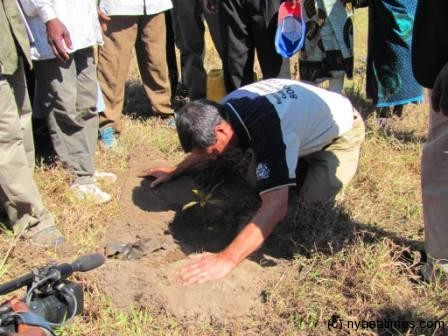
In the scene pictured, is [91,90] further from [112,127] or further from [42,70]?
[112,127]

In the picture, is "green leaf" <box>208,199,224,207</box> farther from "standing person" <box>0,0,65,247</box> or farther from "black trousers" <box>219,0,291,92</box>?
"black trousers" <box>219,0,291,92</box>

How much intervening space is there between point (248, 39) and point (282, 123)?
145 centimetres

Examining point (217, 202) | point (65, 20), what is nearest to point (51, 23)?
point (65, 20)

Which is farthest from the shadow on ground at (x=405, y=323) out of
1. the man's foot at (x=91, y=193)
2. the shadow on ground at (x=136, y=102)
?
the shadow on ground at (x=136, y=102)

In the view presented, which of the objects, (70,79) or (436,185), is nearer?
(436,185)

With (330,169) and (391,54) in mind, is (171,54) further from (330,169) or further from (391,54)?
(330,169)

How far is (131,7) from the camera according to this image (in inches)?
148

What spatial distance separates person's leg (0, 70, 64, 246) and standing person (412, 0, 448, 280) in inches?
71.2

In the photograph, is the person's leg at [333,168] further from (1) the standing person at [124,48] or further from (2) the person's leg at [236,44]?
(1) the standing person at [124,48]

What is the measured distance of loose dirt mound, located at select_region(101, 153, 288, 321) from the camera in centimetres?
236

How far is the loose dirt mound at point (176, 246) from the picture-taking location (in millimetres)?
2363

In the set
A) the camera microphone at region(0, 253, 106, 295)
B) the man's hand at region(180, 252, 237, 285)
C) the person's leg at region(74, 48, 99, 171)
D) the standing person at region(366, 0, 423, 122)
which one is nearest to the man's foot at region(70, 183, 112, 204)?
the person's leg at region(74, 48, 99, 171)

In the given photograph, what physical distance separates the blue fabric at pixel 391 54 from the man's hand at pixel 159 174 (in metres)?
1.84

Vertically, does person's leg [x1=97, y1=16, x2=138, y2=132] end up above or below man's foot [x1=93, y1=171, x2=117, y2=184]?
above
